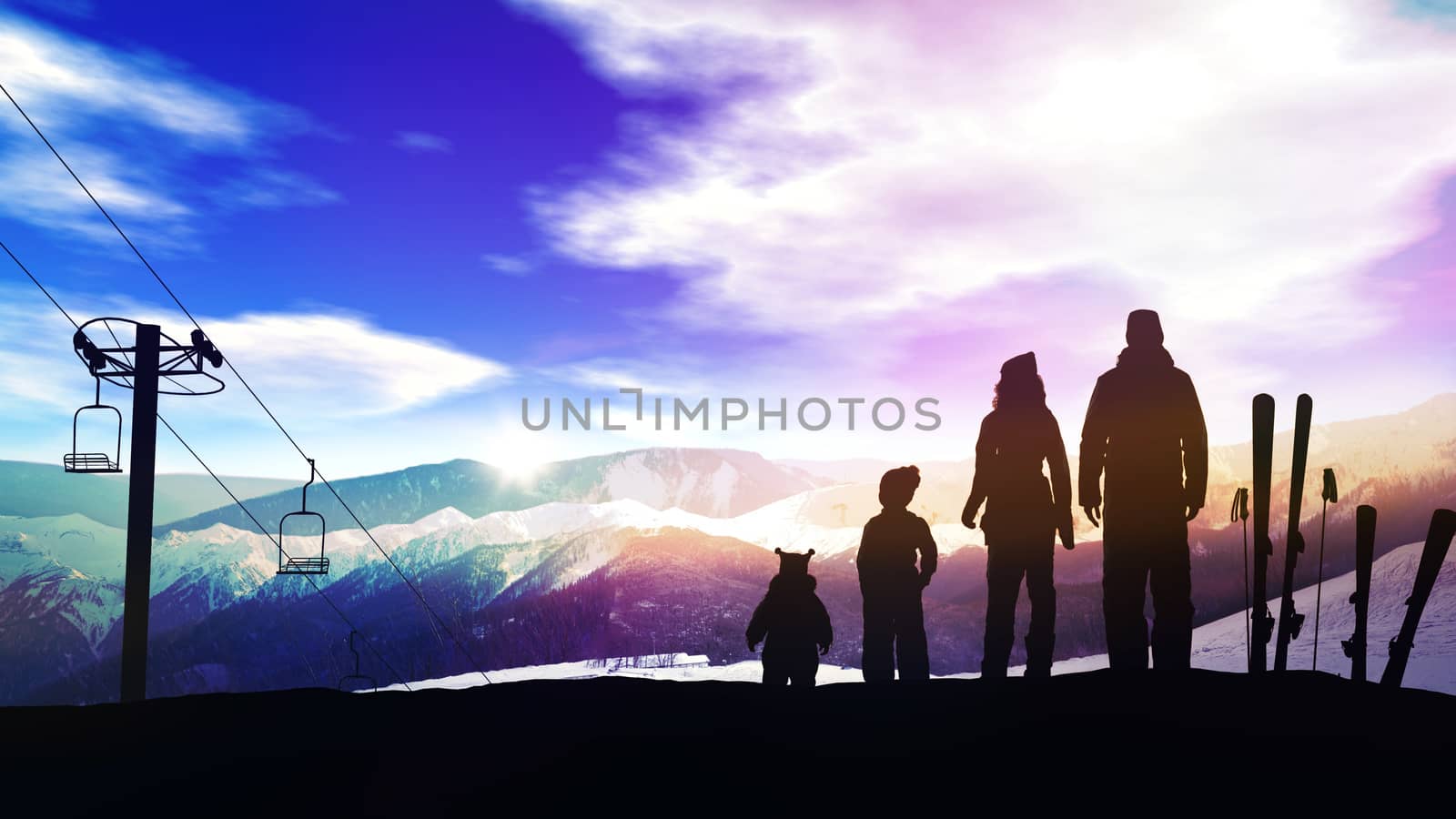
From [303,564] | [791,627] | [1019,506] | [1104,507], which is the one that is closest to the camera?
[1104,507]

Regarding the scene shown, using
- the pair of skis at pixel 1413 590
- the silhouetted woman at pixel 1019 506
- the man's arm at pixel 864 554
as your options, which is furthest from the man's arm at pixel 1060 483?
the pair of skis at pixel 1413 590

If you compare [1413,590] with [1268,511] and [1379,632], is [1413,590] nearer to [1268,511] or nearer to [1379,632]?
[1268,511]

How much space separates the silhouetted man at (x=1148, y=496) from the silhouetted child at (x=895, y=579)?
2.99m

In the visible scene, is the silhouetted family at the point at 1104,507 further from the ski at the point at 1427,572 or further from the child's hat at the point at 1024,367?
the ski at the point at 1427,572

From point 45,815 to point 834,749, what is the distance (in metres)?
4.54

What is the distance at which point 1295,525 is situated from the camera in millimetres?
12188

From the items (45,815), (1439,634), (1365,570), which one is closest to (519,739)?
(45,815)

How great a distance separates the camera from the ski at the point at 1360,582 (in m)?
12.5

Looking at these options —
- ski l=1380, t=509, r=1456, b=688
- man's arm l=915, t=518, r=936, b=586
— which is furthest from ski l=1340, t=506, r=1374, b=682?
man's arm l=915, t=518, r=936, b=586

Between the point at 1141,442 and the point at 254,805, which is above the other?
the point at 1141,442

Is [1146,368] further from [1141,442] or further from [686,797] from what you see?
[686,797]

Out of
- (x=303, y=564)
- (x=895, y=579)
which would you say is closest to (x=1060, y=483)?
(x=895, y=579)

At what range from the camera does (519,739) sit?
712cm

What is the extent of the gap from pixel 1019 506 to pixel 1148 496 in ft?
4.63
